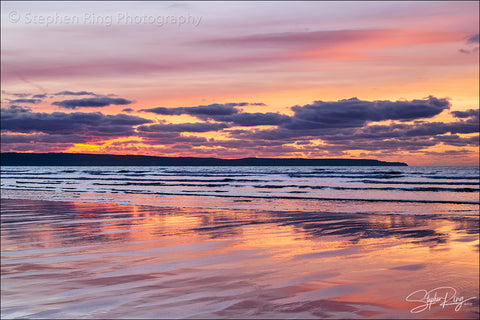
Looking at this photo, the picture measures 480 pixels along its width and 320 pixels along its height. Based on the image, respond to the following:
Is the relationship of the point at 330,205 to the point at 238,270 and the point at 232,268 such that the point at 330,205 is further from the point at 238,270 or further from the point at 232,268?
the point at 238,270

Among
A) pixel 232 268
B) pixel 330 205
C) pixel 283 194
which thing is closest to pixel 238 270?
pixel 232 268

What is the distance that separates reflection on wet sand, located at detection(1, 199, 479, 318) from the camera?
6.85 meters

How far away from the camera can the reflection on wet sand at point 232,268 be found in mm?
6848

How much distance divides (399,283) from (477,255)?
11.7 ft

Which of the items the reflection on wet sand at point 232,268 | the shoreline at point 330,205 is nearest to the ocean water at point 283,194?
the shoreline at point 330,205

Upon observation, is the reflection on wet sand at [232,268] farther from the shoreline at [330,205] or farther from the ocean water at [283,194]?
the ocean water at [283,194]

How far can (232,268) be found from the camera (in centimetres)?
948

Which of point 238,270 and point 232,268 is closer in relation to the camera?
point 238,270

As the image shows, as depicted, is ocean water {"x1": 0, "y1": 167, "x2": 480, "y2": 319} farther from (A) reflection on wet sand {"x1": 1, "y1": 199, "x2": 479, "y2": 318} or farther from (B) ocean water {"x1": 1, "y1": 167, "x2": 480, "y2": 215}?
(B) ocean water {"x1": 1, "y1": 167, "x2": 480, "y2": 215}

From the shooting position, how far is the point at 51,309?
21.8 feet

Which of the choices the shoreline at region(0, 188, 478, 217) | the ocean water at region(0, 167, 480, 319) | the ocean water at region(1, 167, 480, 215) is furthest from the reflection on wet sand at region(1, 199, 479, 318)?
the ocean water at region(1, 167, 480, 215)

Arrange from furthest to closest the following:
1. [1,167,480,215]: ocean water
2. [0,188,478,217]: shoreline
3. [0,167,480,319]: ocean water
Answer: [1,167,480,215]: ocean water < [0,188,478,217]: shoreline < [0,167,480,319]: ocean water

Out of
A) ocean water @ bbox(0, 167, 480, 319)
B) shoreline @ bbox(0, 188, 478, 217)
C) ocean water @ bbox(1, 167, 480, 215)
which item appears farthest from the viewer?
ocean water @ bbox(1, 167, 480, 215)

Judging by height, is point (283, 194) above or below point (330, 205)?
above
